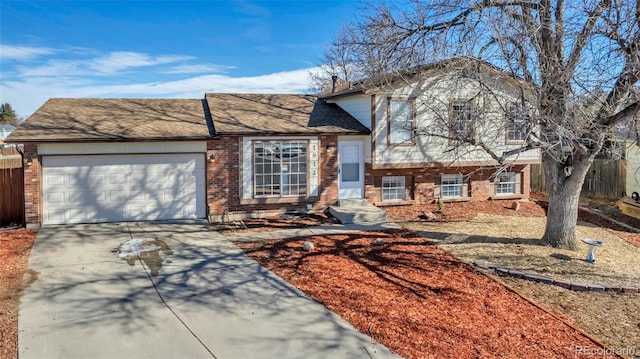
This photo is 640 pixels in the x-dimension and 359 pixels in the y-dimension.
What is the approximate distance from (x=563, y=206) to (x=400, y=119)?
5.76m

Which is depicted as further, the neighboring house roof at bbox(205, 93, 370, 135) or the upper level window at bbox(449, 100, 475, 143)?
the neighboring house roof at bbox(205, 93, 370, 135)

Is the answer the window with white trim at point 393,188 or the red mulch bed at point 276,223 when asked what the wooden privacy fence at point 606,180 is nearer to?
the window with white trim at point 393,188

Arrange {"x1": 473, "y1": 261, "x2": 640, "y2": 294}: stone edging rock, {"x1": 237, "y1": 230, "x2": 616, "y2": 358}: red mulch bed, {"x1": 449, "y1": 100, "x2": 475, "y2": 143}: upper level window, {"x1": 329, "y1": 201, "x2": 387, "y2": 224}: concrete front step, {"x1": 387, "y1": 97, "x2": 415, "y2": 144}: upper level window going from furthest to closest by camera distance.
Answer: {"x1": 387, "y1": 97, "x2": 415, "y2": 144}: upper level window → {"x1": 329, "y1": 201, "x2": 387, "y2": 224}: concrete front step → {"x1": 449, "y1": 100, "x2": 475, "y2": 143}: upper level window → {"x1": 473, "y1": 261, "x2": 640, "y2": 294}: stone edging rock → {"x1": 237, "y1": 230, "x2": 616, "y2": 358}: red mulch bed

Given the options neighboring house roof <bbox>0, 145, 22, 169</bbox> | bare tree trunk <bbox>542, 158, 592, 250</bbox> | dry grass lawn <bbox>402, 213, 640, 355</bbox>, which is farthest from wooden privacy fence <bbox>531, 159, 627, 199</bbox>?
neighboring house roof <bbox>0, 145, 22, 169</bbox>

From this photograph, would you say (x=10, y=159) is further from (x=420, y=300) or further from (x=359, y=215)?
(x=420, y=300)

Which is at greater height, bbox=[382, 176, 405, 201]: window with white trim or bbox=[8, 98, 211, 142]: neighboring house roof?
bbox=[8, 98, 211, 142]: neighboring house roof

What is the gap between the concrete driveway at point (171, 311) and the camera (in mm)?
5355

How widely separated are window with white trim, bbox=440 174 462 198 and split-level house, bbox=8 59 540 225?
4 cm

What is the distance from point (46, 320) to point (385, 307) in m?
4.63

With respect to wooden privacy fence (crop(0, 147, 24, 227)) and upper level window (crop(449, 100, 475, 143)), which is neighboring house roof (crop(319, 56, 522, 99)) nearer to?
upper level window (crop(449, 100, 475, 143))

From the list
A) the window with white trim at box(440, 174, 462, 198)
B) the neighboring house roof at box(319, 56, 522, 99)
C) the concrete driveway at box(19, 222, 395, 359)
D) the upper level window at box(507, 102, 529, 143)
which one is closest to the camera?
the concrete driveway at box(19, 222, 395, 359)

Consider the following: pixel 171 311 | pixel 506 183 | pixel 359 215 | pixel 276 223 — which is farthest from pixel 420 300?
pixel 506 183

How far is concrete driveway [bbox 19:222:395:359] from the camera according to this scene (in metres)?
5.36

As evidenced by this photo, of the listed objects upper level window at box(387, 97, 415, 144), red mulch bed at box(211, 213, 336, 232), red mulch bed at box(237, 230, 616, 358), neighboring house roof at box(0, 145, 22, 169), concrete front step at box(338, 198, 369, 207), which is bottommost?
red mulch bed at box(237, 230, 616, 358)
